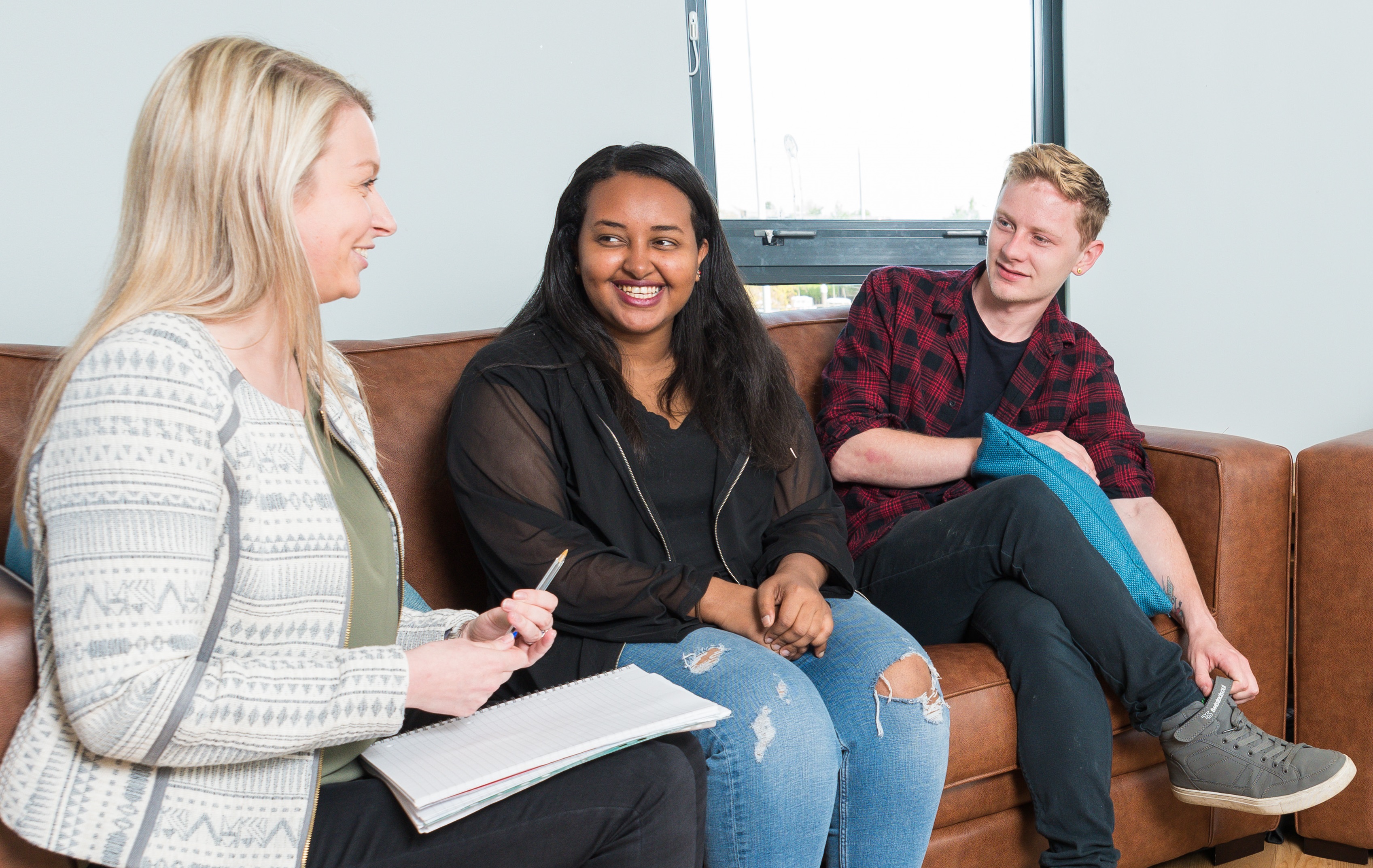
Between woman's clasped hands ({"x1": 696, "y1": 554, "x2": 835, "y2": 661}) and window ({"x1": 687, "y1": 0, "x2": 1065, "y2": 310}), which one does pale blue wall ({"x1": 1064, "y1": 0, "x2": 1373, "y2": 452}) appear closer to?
window ({"x1": 687, "y1": 0, "x2": 1065, "y2": 310})

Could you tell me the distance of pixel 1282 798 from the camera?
4.87 feet

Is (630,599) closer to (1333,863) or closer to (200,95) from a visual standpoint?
(200,95)

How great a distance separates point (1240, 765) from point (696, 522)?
854 mm

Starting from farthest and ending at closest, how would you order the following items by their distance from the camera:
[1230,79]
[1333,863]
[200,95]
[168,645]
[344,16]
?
[1230,79] → [344,16] → [1333,863] → [200,95] → [168,645]

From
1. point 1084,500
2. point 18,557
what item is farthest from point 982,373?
point 18,557

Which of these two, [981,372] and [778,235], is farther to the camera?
[778,235]

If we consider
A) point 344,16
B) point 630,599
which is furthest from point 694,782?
point 344,16

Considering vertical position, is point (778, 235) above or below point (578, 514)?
above

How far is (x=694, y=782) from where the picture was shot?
39.6 inches

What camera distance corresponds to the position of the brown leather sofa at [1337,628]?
1704mm

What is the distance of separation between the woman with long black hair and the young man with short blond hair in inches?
8.0

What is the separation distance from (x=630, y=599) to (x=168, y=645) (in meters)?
0.65

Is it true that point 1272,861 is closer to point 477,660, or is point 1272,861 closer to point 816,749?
point 816,749

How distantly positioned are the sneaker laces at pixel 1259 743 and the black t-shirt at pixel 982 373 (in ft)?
2.17
